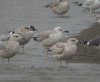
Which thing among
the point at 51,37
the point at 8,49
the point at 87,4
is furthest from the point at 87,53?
the point at 87,4

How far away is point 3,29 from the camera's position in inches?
902

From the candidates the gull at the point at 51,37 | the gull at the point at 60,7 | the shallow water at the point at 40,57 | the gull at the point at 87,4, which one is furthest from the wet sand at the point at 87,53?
the gull at the point at 87,4

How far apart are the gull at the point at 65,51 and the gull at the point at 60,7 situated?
11.8 m

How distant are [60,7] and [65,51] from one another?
12589 mm

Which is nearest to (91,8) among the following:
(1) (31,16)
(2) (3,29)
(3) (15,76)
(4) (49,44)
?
(1) (31,16)

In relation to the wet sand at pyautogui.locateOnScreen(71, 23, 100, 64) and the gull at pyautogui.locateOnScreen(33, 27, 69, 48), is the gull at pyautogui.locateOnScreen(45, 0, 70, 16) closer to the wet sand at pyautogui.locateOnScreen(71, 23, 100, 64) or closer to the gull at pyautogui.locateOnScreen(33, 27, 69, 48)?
the wet sand at pyautogui.locateOnScreen(71, 23, 100, 64)

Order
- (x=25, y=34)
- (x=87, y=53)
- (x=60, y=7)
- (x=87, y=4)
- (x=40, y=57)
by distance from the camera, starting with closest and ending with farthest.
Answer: (x=40, y=57) → (x=87, y=53) → (x=25, y=34) → (x=60, y=7) → (x=87, y=4)

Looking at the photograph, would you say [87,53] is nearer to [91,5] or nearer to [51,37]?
[51,37]

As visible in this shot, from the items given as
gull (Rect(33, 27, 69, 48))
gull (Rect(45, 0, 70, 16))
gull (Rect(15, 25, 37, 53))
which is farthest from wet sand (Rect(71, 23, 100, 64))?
gull (Rect(45, 0, 70, 16))

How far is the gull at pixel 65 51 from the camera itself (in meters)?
15.8

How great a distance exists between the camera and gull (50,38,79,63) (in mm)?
15750

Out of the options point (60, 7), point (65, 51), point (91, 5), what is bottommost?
point (65, 51)

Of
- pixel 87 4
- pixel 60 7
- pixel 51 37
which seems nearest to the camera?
pixel 51 37

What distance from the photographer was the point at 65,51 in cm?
1584
